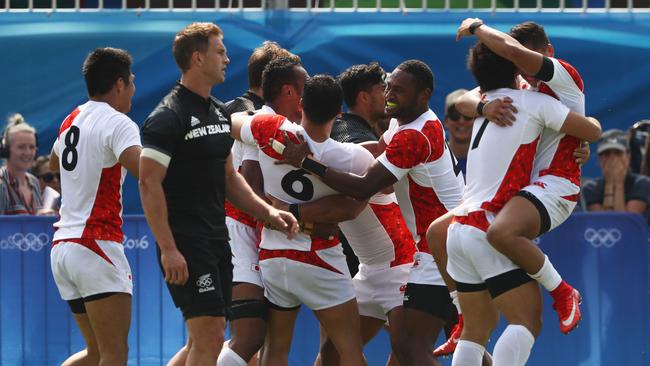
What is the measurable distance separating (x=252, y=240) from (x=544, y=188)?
186 centimetres

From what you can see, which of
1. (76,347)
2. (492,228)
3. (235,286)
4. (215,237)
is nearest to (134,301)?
(76,347)

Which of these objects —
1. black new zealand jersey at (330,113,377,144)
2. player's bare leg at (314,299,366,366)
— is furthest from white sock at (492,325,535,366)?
black new zealand jersey at (330,113,377,144)

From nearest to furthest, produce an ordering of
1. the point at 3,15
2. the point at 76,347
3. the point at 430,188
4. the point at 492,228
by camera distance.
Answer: the point at 492,228 < the point at 430,188 < the point at 76,347 < the point at 3,15

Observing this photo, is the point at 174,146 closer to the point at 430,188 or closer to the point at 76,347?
the point at 430,188

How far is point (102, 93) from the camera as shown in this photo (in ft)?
24.1

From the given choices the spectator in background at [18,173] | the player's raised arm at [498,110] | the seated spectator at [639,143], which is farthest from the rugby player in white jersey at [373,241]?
the spectator in background at [18,173]

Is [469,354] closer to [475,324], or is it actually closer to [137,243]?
[475,324]

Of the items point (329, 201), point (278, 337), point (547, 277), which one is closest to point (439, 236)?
point (329, 201)

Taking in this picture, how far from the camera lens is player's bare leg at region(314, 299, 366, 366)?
23.2ft

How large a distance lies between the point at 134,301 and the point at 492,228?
12.1 ft

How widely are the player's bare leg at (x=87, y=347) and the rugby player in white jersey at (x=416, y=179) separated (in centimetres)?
152

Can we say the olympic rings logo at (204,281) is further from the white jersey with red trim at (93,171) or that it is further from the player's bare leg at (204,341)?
the white jersey with red trim at (93,171)

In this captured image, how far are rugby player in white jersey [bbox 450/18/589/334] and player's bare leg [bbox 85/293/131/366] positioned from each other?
2.10m

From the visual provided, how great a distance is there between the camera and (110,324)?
720 cm
